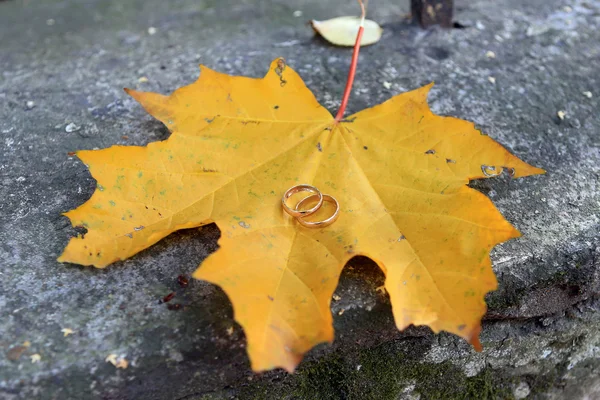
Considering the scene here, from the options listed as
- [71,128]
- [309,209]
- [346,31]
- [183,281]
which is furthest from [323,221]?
[346,31]

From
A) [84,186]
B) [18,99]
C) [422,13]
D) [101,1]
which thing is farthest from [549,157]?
[101,1]

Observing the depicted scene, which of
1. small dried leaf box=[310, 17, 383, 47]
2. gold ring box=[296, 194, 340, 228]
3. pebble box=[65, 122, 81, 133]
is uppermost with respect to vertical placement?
gold ring box=[296, 194, 340, 228]

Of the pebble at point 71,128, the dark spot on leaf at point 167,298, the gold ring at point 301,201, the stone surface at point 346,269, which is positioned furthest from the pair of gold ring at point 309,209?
the pebble at point 71,128

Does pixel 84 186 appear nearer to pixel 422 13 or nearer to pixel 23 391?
pixel 23 391

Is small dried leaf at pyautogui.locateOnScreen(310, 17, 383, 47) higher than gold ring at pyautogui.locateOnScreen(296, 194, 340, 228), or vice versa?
gold ring at pyautogui.locateOnScreen(296, 194, 340, 228)

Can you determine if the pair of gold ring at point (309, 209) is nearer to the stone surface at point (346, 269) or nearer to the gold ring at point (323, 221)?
the gold ring at point (323, 221)

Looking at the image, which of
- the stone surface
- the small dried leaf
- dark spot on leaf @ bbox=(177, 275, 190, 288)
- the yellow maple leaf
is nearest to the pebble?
the stone surface

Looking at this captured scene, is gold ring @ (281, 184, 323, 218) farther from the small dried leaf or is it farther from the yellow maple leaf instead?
the small dried leaf
